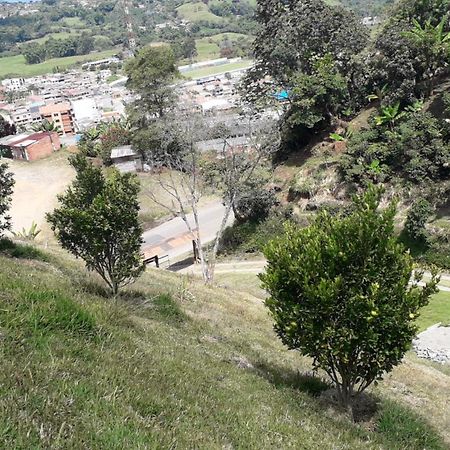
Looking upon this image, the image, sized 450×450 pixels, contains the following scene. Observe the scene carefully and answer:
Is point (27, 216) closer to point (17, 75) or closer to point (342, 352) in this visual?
point (342, 352)

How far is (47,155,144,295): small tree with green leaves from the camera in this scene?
1270 centimetres

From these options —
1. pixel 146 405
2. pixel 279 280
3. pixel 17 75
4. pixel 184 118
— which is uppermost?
pixel 146 405

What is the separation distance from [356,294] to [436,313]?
14.4 meters

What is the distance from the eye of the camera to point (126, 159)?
1940 inches

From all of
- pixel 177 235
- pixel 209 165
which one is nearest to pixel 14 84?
pixel 177 235

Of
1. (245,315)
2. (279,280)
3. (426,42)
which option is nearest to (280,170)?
(426,42)

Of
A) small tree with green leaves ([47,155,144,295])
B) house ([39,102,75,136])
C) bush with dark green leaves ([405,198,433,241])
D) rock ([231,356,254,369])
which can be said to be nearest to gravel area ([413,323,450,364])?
bush with dark green leaves ([405,198,433,241])

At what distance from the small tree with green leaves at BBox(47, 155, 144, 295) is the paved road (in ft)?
63.7

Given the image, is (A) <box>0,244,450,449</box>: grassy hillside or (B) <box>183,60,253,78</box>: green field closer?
(A) <box>0,244,450,449</box>: grassy hillside

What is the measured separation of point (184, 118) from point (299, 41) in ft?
36.2

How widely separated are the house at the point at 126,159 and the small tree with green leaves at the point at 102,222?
1372 inches

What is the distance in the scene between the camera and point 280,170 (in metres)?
36.5

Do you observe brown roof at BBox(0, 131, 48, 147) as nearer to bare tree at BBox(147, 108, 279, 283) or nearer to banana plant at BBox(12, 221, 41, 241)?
banana plant at BBox(12, 221, 41, 241)

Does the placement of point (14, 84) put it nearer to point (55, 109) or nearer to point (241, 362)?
point (55, 109)
